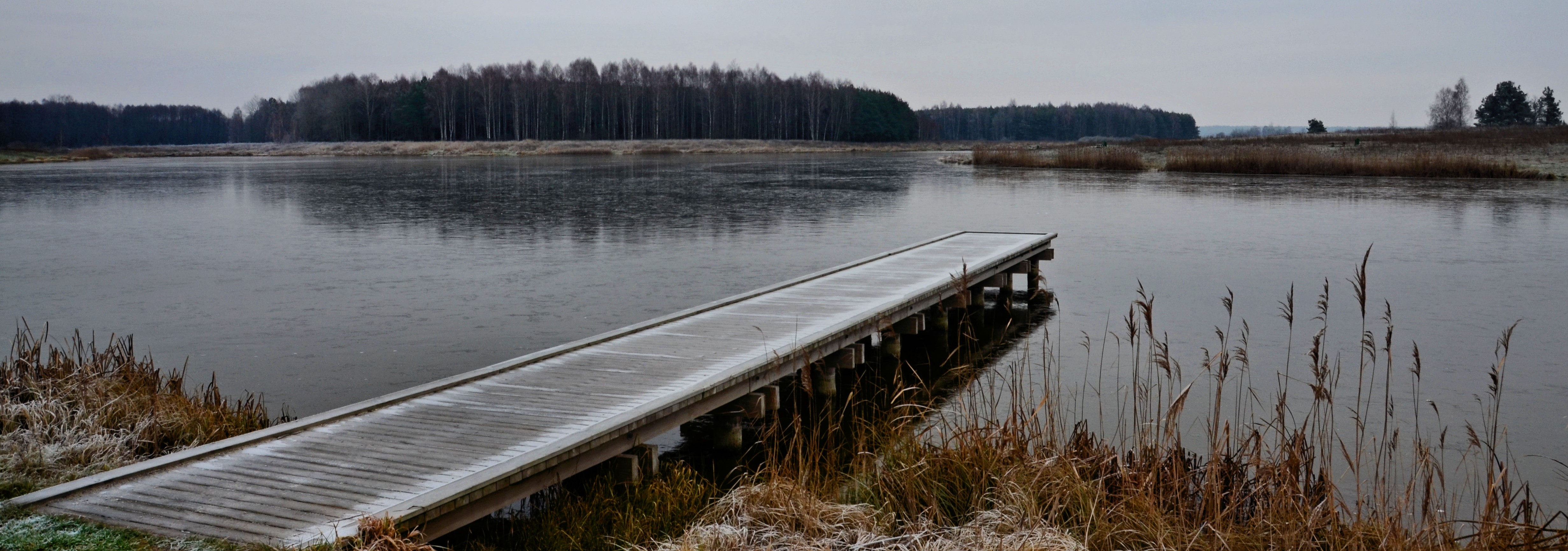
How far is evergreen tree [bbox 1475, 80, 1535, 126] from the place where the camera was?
68375 millimetres

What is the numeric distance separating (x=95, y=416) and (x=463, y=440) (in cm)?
231

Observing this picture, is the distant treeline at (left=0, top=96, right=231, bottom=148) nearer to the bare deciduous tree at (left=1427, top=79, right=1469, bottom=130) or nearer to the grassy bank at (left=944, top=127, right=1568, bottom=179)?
the grassy bank at (left=944, top=127, right=1568, bottom=179)

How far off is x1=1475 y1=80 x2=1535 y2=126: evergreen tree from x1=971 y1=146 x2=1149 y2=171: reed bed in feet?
130

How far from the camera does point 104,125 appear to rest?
361 ft

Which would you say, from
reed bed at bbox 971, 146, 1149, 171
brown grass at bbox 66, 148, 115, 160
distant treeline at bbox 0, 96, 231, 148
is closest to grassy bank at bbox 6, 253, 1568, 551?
reed bed at bbox 971, 146, 1149, 171

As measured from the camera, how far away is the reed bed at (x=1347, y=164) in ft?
92.0

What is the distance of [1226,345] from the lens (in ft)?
27.9

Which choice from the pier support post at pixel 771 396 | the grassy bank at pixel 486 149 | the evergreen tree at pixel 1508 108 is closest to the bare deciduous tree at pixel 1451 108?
the evergreen tree at pixel 1508 108

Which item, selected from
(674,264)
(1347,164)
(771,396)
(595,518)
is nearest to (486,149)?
(1347,164)

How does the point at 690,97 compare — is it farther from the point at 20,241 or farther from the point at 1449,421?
Result: the point at 1449,421

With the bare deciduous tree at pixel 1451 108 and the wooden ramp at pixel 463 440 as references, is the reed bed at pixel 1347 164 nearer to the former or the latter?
the wooden ramp at pixel 463 440

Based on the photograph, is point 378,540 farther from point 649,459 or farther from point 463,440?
point 649,459

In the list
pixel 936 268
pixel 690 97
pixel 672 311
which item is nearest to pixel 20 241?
pixel 672 311

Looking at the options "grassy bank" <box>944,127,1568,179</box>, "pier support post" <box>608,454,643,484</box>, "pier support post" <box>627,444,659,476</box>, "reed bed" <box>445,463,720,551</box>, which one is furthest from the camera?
"grassy bank" <box>944,127,1568,179</box>
